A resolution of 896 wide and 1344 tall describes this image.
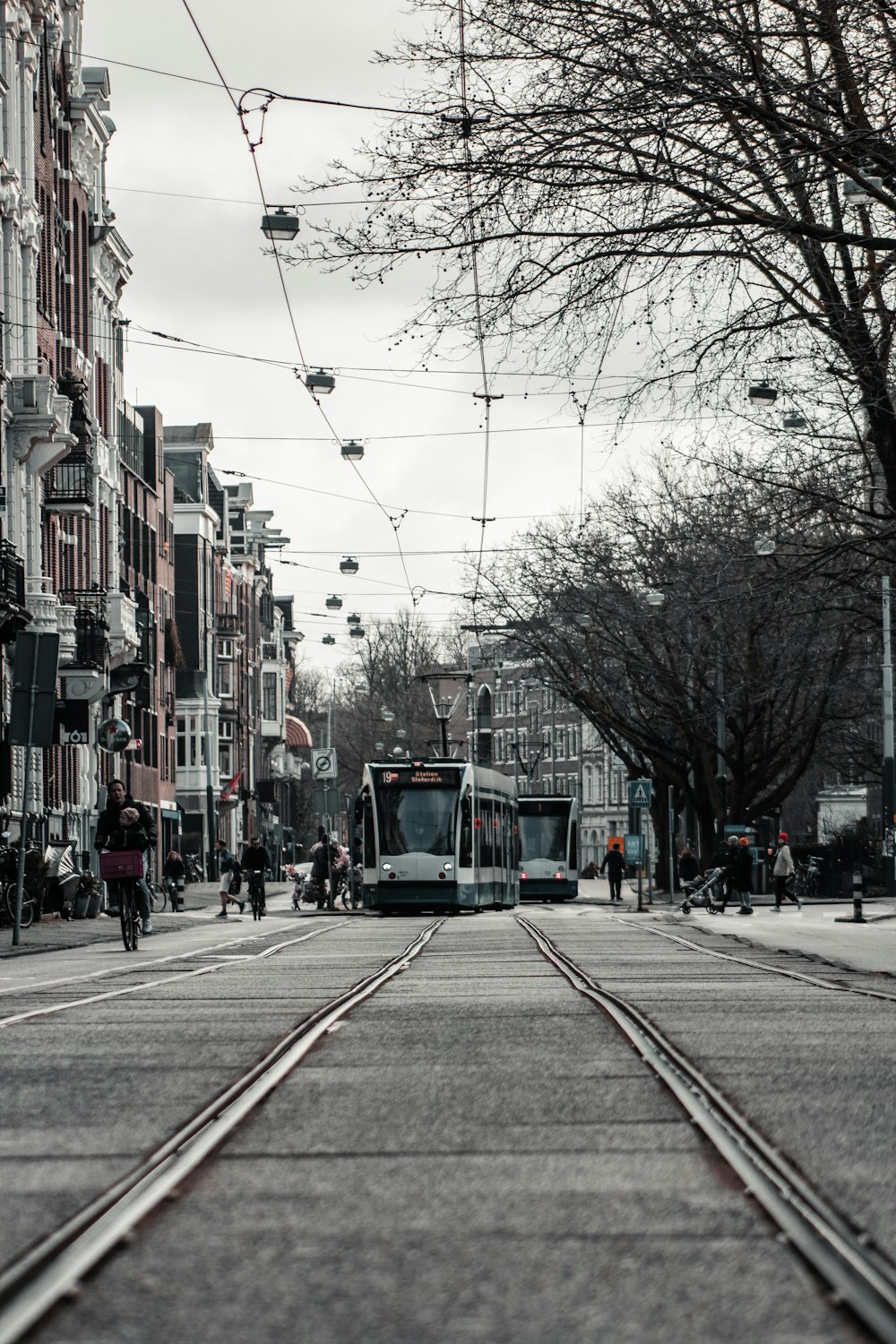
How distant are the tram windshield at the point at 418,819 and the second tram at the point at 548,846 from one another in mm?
17219

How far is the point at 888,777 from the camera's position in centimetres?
5312

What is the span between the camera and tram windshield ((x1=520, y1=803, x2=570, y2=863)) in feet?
186

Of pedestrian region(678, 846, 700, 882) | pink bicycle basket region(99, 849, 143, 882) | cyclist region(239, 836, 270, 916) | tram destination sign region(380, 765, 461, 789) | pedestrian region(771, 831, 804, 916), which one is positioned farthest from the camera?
pedestrian region(678, 846, 700, 882)

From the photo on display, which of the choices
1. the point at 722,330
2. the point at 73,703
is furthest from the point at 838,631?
the point at 722,330

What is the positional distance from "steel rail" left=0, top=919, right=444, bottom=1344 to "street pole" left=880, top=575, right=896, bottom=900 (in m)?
41.6

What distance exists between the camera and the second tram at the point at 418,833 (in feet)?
129

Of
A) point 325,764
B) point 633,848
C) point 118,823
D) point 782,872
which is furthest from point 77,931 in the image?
point 633,848

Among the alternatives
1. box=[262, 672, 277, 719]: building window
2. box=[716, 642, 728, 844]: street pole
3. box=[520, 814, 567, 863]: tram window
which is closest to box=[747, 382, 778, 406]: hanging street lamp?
box=[716, 642, 728, 844]: street pole

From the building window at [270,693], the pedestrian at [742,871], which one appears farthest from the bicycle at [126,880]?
the building window at [270,693]

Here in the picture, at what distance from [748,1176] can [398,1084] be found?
282 centimetres

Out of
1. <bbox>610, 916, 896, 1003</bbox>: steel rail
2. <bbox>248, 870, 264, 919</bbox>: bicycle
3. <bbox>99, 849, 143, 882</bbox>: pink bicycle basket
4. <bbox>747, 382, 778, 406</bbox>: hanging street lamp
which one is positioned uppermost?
<bbox>747, 382, 778, 406</bbox>: hanging street lamp

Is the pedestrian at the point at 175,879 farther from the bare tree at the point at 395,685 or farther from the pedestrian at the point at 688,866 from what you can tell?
the bare tree at the point at 395,685

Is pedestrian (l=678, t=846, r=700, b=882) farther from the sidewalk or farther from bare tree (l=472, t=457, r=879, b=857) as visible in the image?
the sidewalk

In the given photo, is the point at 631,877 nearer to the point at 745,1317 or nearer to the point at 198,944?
the point at 198,944
